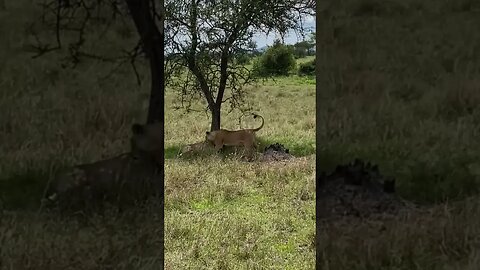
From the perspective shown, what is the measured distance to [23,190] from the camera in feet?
5.64

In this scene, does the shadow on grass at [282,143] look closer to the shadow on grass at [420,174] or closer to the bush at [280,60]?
the bush at [280,60]

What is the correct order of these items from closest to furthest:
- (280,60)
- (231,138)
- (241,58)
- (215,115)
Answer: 1. (231,138)
2. (241,58)
3. (215,115)
4. (280,60)

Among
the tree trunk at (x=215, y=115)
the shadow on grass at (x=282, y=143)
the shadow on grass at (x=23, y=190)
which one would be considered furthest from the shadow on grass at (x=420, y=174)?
the tree trunk at (x=215, y=115)

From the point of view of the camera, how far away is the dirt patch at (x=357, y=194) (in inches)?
70.6

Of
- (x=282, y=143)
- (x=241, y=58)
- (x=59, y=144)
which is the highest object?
(x=241, y=58)

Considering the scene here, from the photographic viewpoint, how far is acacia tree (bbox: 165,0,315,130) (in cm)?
714

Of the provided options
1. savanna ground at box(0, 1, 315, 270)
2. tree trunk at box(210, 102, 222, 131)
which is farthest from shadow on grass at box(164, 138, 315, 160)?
savanna ground at box(0, 1, 315, 270)

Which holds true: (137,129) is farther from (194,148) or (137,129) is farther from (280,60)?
(280,60)

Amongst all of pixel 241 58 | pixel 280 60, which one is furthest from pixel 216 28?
pixel 280 60

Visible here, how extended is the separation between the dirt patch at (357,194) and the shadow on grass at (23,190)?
868mm

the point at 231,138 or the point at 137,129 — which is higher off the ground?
the point at 137,129

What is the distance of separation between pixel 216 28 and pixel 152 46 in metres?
5.58

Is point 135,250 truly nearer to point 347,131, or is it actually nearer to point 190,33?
point 347,131

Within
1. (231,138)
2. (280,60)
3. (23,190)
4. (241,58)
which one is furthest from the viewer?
(280,60)
